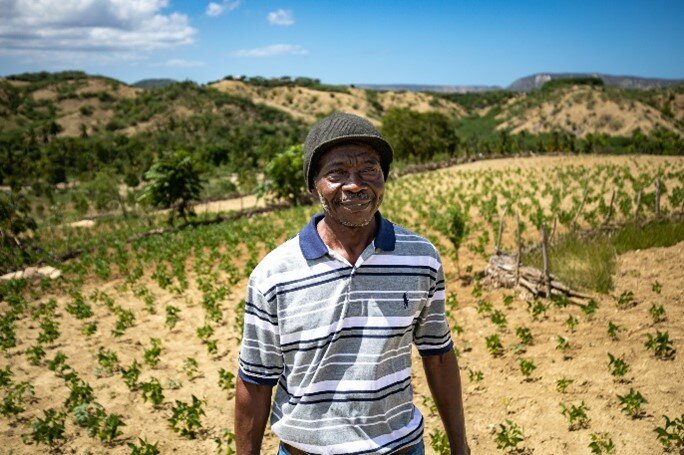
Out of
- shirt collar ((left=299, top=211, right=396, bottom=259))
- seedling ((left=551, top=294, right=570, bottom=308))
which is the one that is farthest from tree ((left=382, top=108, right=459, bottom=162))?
shirt collar ((left=299, top=211, right=396, bottom=259))

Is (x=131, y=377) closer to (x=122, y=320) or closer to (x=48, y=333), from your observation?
(x=122, y=320)

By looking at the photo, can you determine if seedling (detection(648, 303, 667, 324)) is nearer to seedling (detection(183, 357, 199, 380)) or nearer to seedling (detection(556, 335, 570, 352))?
seedling (detection(556, 335, 570, 352))

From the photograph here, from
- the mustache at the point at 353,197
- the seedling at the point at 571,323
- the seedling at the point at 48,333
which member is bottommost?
the seedling at the point at 48,333

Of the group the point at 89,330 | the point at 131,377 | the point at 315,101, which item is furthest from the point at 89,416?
the point at 315,101

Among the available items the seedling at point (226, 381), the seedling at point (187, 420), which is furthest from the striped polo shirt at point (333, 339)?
the seedling at point (226, 381)

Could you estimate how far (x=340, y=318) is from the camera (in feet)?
5.73

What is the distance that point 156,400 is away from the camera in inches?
246

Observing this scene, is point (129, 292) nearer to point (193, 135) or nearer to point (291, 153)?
point (291, 153)

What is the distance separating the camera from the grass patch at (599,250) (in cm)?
812

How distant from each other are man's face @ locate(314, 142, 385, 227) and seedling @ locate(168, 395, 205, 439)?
15.2ft

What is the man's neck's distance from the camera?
1892 mm

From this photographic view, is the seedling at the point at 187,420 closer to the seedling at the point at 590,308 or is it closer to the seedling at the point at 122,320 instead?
the seedling at the point at 122,320

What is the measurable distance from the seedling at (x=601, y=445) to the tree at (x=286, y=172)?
21.1 metres

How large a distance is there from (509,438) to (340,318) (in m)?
3.83
